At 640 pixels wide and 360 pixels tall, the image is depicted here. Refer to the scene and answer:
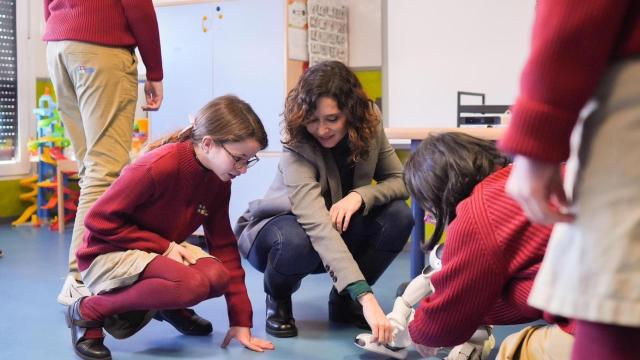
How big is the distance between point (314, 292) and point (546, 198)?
188 cm

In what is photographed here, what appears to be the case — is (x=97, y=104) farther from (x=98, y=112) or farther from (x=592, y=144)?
(x=592, y=144)

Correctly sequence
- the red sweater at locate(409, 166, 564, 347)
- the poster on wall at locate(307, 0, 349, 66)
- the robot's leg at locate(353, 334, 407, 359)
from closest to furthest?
1. the red sweater at locate(409, 166, 564, 347)
2. the robot's leg at locate(353, 334, 407, 359)
3. the poster on wall at locate(307, 0, 349, 66)

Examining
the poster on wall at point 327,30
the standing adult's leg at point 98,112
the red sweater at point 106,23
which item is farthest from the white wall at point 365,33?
the standing adult's leg at point 98,112

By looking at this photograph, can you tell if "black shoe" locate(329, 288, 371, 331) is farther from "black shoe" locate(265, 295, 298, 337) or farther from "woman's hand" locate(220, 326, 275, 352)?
"woman's hand" locate(220, 326, 275, 352)

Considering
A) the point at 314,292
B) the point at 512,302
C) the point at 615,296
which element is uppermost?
the point at 615,296

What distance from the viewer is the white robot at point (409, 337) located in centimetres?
158

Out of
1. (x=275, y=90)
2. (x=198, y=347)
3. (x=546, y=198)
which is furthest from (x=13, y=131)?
(x=546, y=198)

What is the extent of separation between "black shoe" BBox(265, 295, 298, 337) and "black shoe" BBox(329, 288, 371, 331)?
0.44 feet

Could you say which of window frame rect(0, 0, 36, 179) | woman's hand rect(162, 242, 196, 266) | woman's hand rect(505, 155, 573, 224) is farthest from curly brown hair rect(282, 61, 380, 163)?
window frame rect(0, 0, 36, 179)

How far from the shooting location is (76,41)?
2.07 meters

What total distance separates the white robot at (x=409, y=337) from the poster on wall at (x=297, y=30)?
6.09 feet

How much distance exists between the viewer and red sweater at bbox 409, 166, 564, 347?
1019 mm

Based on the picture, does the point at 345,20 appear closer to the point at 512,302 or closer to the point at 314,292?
the point at 314,292

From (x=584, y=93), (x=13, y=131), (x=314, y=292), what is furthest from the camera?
(x=13, y=131)
